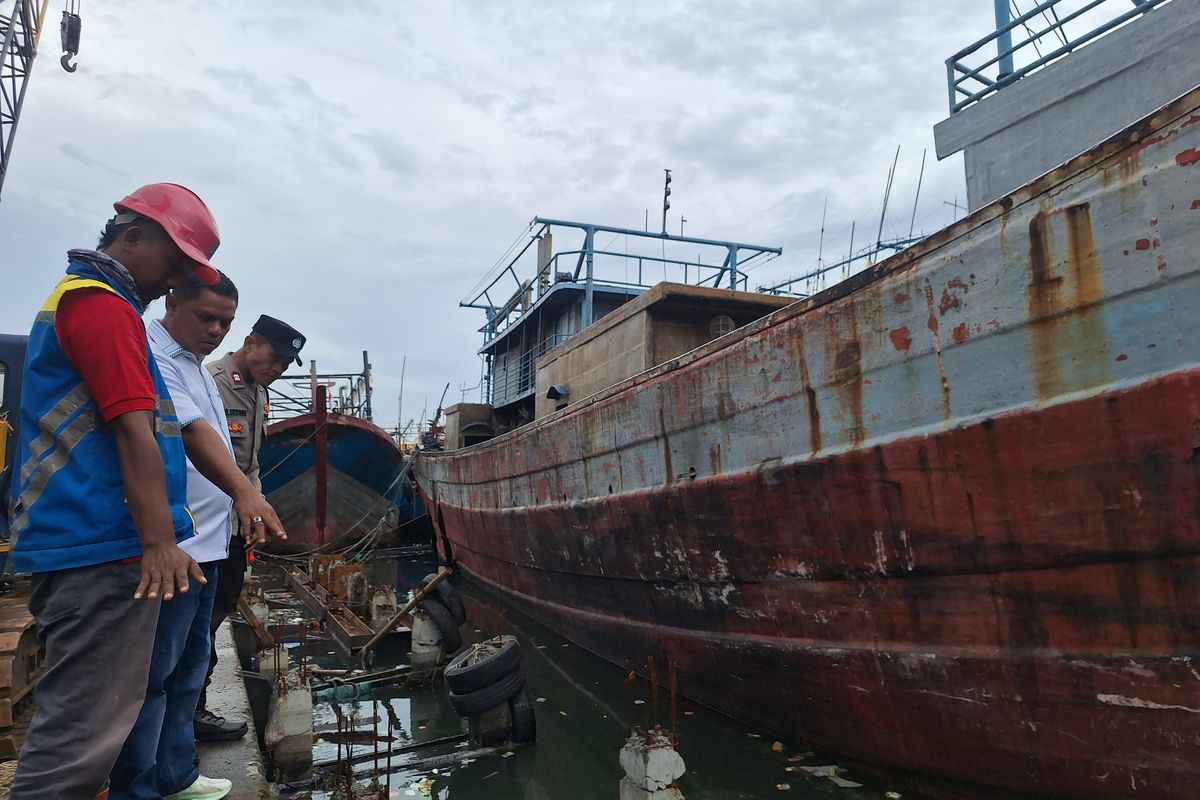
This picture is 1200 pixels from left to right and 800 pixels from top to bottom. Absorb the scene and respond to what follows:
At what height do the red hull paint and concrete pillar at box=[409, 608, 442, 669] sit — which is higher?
the red hull paint

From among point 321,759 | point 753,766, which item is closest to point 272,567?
point 321,759

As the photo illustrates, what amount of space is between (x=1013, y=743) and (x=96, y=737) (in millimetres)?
3750

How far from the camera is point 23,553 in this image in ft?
5.41

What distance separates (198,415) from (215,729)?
6.71 ft

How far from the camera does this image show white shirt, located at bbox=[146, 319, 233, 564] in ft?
7.72

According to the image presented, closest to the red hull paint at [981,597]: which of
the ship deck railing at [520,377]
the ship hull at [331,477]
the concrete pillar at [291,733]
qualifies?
the concrete pillar at [291,733]

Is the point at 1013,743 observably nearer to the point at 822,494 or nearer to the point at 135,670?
the point at 822,494

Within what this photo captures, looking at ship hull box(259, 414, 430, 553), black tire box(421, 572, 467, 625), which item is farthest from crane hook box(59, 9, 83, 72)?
black tire box(421, 572, 467, 625)

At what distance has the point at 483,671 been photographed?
481cm

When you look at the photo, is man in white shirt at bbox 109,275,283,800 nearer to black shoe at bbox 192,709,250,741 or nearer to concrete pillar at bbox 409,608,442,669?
black shoe at bbox 192,709,250,741

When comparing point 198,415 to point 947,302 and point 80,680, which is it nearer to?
point 80,680

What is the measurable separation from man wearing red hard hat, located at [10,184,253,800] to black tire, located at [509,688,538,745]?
363cm

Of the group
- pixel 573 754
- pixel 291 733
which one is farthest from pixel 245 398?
pixel 573 754

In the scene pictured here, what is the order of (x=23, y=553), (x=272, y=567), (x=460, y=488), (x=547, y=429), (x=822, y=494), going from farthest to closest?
1. (x=272, y=567)
2. (x=460, y=488)
3. (x=547, y=429)
4. (x=822, y=494)
5. (x=23, y=553)
